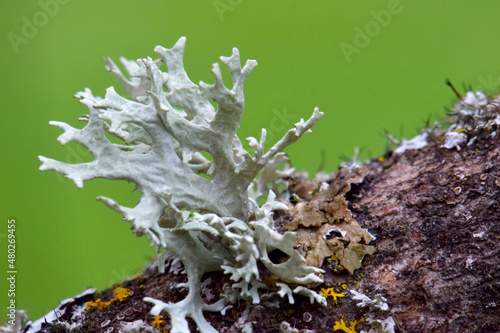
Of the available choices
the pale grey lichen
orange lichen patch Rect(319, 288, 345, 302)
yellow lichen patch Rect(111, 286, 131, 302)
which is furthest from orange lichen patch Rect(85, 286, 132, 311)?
orange lichen patch Rect(319, 288, 345, 302)

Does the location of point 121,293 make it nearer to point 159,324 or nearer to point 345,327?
point 159,324

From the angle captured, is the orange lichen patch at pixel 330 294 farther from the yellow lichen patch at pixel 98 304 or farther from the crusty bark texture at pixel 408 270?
the yellow lichen patch at pixel 98 304

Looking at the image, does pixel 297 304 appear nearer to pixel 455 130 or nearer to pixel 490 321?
pixel 490 321

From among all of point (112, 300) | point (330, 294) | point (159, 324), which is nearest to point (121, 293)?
point (112, 300)

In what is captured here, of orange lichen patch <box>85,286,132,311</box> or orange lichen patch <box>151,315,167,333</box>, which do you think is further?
orange lichen patch <box>85,286,132,311</box>

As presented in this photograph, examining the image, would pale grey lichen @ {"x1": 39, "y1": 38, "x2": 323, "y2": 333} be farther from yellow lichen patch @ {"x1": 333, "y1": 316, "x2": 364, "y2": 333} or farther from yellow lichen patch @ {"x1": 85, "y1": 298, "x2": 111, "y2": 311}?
yellow lichen patch @ {"x1": 85, "y1": 298, "x2": 111, "y2": 311}

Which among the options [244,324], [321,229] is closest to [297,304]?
[244,324]
